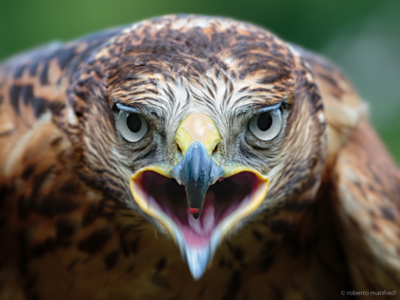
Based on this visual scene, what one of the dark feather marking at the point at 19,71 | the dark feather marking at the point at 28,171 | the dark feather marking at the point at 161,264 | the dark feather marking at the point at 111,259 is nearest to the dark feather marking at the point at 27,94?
the dark feather marking at the point at 19,71

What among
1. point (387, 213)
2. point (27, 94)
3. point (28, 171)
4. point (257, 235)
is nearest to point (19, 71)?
point (27, 94)

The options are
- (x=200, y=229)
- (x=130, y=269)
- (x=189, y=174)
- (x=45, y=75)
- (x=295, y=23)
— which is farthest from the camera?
(x=295, y=23)

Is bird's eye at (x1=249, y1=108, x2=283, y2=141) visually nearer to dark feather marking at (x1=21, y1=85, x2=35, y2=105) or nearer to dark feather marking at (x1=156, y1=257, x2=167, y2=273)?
dark feather marking at (x1=156, y1=257, x2=167, y2=273)

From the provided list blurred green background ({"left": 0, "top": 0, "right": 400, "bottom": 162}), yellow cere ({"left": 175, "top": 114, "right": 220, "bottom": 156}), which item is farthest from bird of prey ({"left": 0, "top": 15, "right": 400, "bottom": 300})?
blurred green background ({"left": 0, "top": 0, "right": 400, "bottom": 162})

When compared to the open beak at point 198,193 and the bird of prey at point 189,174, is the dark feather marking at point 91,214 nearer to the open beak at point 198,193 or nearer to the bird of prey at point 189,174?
the bird of prey at point 189,174

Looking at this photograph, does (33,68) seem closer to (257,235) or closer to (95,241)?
(95,241)

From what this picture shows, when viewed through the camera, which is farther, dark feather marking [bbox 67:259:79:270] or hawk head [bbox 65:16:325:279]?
dark feather marking [bbox 67:259:79:270]

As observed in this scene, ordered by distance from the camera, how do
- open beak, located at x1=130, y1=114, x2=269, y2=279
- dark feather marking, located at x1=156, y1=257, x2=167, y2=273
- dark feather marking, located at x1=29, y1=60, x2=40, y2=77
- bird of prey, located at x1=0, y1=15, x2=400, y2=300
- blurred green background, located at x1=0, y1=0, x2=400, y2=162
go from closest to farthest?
open beak, located at x1=130, y1=114, x2=269, y2=279, bird of prey, located at x1=0, y1=15, x2=400, y2=300, dark feather marking, located at x1=156, y1=257, x2=167, y2=273, dark feather marking, located at x1=29, y1=60, x2=40, y2=77, blurred green background, located at x1=0, y1=0, x2=400, y2=162
